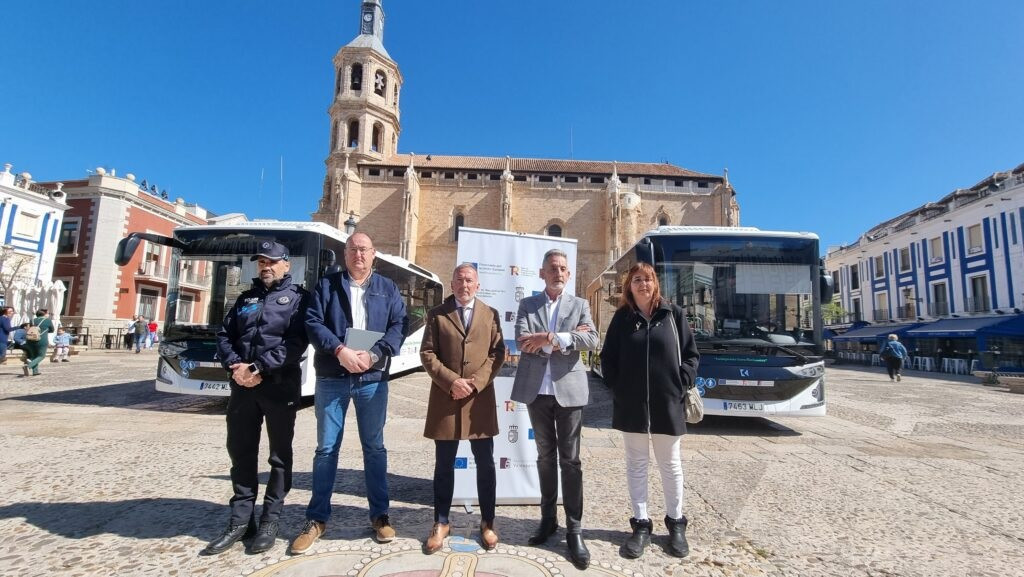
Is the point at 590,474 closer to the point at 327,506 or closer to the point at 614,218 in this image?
the point at 327,506

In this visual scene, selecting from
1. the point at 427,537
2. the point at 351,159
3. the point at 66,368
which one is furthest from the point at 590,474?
the point at 351,159

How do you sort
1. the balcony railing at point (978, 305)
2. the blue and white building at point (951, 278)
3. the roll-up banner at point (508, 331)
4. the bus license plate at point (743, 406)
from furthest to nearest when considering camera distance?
the balcony railing at point (978, 305)
the blue and white building at point (951, 278)
the bus license plate at point (743, 406)
the roll-up banner at point (508, 331)

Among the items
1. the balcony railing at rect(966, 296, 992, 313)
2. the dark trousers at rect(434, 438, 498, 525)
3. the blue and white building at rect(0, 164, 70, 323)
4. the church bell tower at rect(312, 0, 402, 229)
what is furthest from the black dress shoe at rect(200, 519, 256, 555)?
the church bell tower at rect(312, 0, 402, 229)

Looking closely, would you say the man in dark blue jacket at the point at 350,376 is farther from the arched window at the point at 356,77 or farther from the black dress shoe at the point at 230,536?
the arched window at the point at 356,77

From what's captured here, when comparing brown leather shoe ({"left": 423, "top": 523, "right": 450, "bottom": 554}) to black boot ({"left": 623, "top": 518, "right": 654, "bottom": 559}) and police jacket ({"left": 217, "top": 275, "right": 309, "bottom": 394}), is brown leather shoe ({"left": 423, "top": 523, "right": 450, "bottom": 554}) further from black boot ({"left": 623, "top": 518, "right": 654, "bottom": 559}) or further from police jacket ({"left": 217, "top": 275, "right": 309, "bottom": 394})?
police jacket ({"left": 217, "top": 275, "right": 309, "bottom": 394})

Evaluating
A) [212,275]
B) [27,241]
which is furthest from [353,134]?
[212,275]

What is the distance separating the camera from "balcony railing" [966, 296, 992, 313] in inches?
858

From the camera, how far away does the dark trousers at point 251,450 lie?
258 centimetres

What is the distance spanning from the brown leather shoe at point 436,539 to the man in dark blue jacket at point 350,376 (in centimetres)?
25

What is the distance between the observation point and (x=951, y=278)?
78.1ft

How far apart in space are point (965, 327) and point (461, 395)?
1101 inches

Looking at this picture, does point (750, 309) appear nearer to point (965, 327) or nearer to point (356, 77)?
point (965, 327)

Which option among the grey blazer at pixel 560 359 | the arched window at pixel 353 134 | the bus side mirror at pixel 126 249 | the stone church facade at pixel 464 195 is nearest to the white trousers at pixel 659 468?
the grey blazer at pixel 560 359

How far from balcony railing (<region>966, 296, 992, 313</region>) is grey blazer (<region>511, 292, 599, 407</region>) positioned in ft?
96.8
